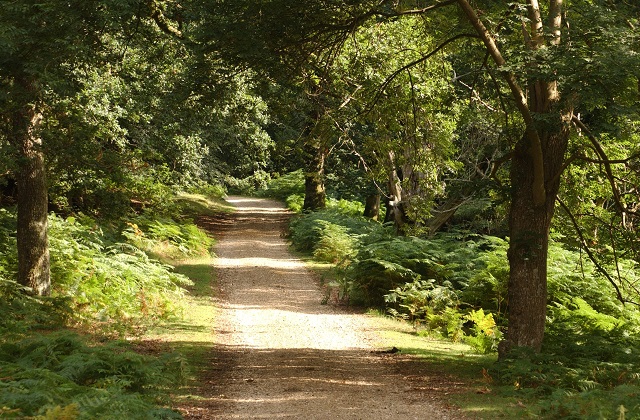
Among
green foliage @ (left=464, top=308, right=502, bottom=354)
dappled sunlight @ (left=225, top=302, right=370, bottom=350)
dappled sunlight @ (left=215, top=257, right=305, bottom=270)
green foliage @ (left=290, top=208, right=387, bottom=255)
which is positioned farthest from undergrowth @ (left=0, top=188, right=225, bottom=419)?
green foliage @ (left=464, top=308, right=502, bottom=354)

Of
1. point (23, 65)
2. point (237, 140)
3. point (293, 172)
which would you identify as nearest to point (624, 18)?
point (23, 65)

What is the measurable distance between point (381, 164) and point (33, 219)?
23.8 feet

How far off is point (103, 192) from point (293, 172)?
3033 centimetres

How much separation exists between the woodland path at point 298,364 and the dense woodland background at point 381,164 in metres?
0.98

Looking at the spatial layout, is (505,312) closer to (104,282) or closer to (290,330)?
(290,330)

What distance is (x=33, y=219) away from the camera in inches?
503

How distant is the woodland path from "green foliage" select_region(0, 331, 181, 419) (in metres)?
0.72

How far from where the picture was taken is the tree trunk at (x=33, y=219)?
41.2 feet

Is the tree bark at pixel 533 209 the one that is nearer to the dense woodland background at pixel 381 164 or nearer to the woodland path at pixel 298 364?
the dense woodland background at pixel 381 164

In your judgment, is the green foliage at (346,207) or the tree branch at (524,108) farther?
the green foliage at (346,207)

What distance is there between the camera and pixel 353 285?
54.9 feet

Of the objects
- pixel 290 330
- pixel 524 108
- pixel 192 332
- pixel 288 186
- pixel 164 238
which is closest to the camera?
pixel 524 108

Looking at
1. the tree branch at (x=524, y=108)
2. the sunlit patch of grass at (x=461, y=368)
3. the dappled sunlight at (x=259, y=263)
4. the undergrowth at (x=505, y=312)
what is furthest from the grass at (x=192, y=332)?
the tree branch at (x=524, y=108)

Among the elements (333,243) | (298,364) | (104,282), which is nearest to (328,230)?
(333,243)
